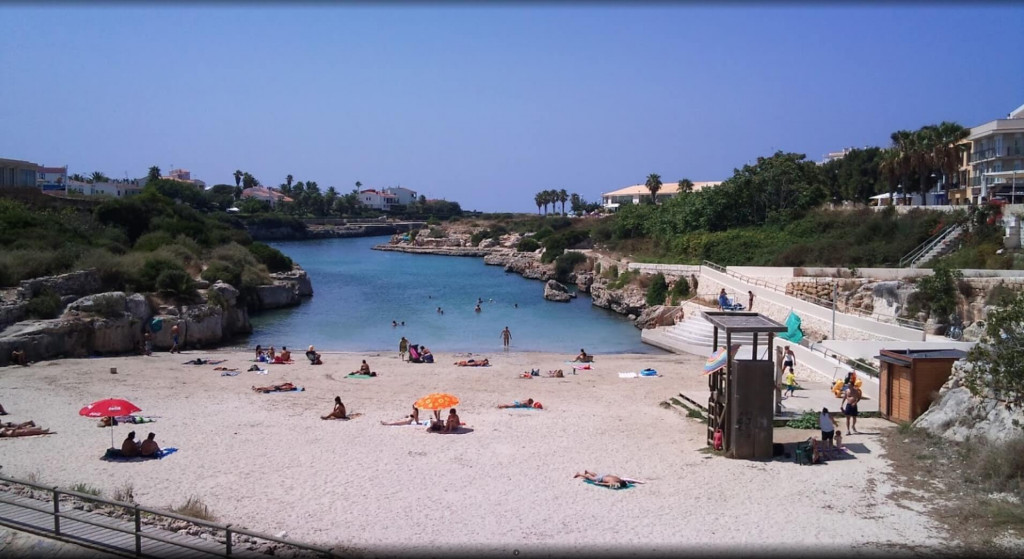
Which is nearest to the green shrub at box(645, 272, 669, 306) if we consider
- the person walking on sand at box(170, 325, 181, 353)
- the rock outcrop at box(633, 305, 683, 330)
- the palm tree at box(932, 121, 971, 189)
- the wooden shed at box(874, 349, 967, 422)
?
the rock outcrop at box(633, 305, 683, 330)

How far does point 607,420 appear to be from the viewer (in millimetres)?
18719

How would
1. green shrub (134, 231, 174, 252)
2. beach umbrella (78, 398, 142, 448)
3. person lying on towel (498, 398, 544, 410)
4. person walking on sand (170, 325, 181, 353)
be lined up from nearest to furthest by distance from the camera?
beach umbrella (78, 398, 142, 448) → person lying on towel (498, 398, 544, 410) → person walking on sand (170, 325, 181, 353) → green shrub (134, 231, 174, 252)

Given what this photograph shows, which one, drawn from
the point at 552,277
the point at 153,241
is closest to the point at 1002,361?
the point at 153,241

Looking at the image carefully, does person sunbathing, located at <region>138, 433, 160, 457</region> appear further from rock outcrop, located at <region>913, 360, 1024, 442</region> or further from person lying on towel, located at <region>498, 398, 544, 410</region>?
rock outcrop, located at <region>913, 360, 1024, 442</region>

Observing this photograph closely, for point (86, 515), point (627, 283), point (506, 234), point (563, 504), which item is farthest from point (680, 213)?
point (506, 234)

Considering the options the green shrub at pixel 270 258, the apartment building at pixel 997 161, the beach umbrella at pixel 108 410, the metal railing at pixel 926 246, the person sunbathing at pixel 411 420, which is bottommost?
the person sunbathing at pixel 411 420

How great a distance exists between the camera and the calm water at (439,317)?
123 ft

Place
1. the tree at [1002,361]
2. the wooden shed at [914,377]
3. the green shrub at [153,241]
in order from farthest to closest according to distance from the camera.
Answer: the green shrub at [153,241], the wooden shed at [914,377], the tree at [1002,361]

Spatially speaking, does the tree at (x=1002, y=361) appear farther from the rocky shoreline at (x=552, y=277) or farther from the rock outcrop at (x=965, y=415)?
the rocky shoreline at (x=552, y=277)

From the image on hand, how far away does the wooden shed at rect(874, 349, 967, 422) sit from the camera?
16.5 m

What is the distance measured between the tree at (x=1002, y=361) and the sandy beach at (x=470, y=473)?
2.30 m

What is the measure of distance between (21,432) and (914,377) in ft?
63.5

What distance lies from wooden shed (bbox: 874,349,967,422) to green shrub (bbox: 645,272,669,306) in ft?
95.1

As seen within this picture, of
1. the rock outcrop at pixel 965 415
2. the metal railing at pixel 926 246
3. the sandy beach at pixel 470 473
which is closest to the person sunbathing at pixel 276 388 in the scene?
the sandy beach at pixel 470 473
